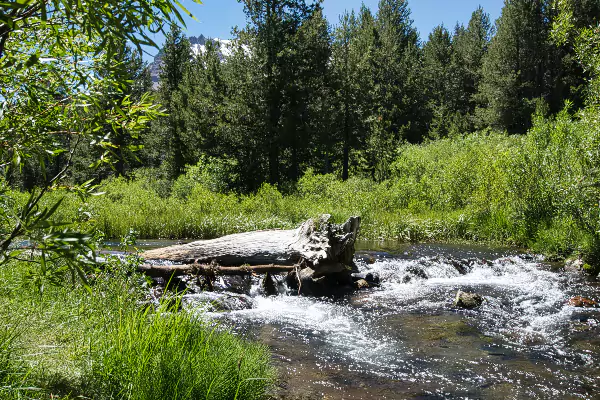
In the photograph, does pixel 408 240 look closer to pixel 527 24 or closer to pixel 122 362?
pixel 122 362

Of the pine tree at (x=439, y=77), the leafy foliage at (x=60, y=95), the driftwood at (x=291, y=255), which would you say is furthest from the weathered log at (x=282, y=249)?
the pine tree at (x=439, y=77)

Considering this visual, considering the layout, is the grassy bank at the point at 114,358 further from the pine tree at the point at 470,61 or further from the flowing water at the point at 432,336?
the pine tree at the point at 470,61

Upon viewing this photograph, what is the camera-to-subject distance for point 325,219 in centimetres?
898

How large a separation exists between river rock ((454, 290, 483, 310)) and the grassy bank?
4.65 m

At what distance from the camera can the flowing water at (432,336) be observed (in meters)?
4.67

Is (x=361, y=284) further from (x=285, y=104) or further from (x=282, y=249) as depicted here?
(x=285, y=104)

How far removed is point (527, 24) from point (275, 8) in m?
24.3

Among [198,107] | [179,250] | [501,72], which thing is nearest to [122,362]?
[179,250]

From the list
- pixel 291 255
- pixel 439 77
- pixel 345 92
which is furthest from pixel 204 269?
pixel 439 77

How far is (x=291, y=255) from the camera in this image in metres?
8.88

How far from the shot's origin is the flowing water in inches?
184

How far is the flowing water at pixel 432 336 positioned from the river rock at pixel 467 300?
0.14 m

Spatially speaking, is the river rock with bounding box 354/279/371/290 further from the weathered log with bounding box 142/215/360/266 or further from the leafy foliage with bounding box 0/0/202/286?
the leafy foliage with bounding box 0/0/202/286

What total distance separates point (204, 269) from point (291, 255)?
5.78ft
